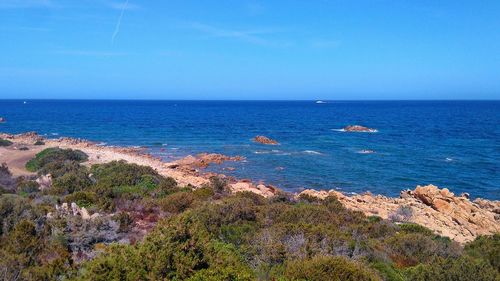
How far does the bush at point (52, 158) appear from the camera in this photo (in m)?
30.7

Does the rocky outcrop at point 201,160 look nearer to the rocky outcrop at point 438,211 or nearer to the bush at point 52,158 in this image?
the bush at point 52,158

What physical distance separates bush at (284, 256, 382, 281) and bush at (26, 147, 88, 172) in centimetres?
2615

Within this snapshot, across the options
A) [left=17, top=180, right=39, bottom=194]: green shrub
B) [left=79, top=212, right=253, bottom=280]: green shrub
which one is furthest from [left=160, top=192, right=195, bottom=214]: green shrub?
[left=17, top=180, right=39, bottom=194]: green shrub

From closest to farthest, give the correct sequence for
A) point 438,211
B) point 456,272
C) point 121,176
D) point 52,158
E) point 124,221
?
point 456,272 → point 124,221 → point 121,176 → point 438,211 → point 52,158

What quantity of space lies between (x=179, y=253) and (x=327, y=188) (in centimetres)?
2367

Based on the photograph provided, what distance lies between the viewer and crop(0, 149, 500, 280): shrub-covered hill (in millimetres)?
8078

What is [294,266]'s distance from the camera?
888 centimetres

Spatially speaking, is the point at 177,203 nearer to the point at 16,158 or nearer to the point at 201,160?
the point at 201,160

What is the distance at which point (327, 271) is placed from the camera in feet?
28.5

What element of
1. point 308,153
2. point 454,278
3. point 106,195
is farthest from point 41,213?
point 308,153

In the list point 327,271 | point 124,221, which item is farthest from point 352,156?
point 327,271

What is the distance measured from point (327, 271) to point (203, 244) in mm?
2572

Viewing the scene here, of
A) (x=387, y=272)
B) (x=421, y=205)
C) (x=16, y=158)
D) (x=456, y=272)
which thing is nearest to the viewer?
(x=456, y=272)

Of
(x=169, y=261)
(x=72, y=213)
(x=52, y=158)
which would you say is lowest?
(x=52, y=158)
